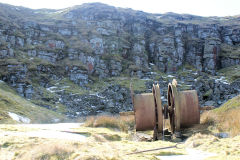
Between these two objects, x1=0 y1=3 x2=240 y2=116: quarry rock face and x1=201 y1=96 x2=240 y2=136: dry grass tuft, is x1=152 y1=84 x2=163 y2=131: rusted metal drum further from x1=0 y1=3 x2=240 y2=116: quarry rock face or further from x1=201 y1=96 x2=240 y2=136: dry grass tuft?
x1=0 y1=3 x2=240 y2=116: quarry rock face

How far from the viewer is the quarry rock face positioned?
29.3 metres

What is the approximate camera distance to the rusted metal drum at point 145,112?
21.1 ft

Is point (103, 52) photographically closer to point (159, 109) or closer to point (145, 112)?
point (145, 112)

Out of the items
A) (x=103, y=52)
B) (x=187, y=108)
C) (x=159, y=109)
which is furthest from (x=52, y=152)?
(x=103, y=52)

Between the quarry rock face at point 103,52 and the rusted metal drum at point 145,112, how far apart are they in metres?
17.8

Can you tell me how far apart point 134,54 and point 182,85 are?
16.9m

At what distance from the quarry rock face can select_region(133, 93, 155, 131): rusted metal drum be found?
58.5 ft

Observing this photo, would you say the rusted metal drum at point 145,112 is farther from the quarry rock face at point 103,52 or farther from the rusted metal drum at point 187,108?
the quarry rock face at point 103,52

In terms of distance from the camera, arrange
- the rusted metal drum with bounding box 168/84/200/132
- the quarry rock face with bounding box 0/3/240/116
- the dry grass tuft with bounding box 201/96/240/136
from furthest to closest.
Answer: the quarry rock face with bounding box 0/3/240/116
the rusted metal drum with bounding box 168/84/200/132
the dry grass tuft with bounding box 201/96/240/136

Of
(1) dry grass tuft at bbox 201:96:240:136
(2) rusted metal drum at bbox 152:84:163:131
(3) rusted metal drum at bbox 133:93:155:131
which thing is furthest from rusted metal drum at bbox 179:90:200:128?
(3) rusted metal drum at bbox 133:93:155:131

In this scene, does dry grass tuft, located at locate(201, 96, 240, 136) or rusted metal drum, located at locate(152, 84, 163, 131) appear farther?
rusted metal drum, located at locate(152, 84, 163, 131)

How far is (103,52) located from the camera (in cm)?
4584

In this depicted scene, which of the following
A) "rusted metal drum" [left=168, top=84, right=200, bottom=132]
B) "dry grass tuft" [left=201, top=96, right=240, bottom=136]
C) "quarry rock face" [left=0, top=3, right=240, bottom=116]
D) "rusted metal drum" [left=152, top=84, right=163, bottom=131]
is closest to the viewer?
"dry grass tuft" [left=201, top=96, right=240, bottom=136]

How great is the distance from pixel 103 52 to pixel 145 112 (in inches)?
1587
